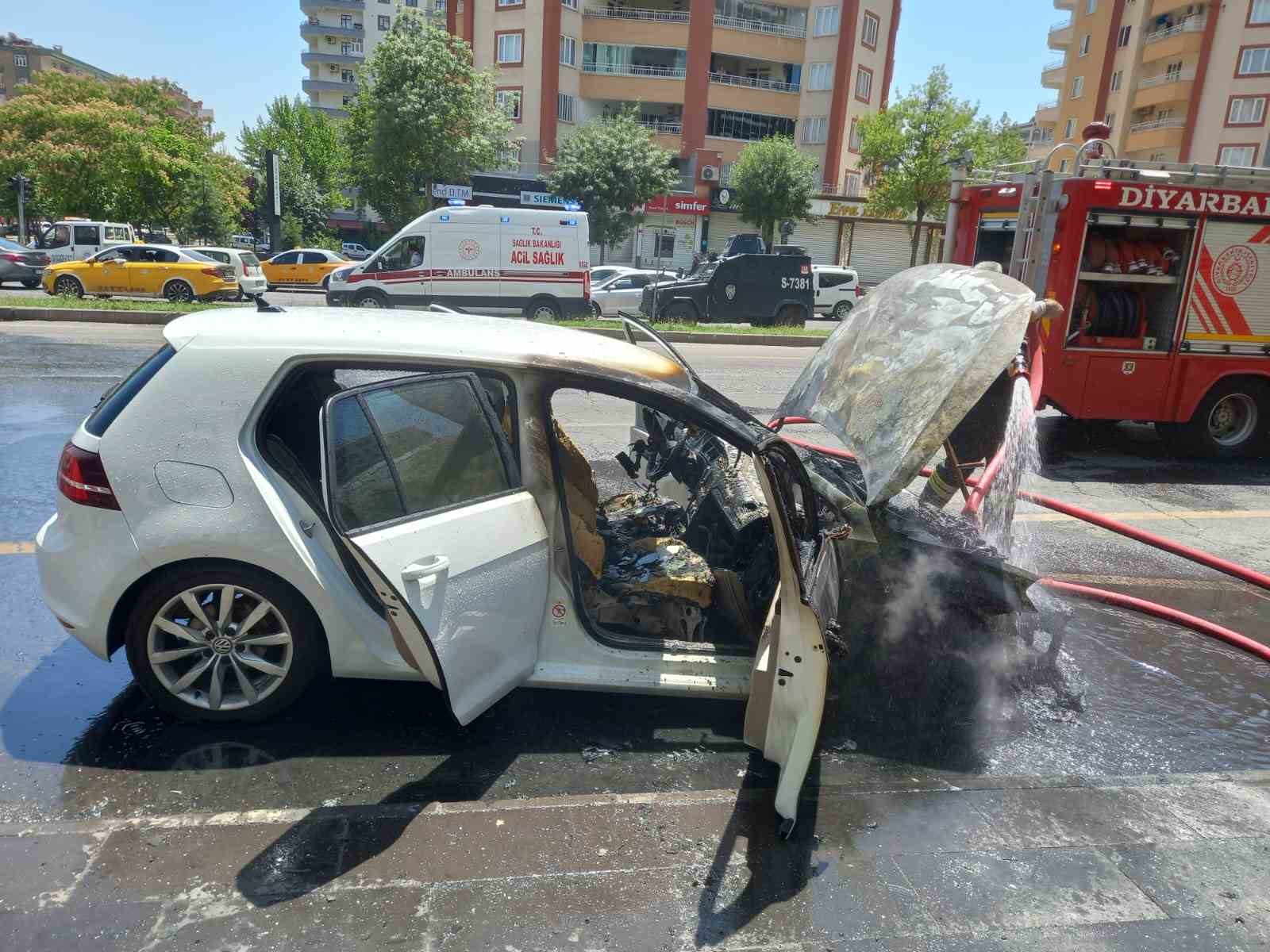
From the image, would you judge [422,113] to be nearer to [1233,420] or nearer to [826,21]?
[826,21]

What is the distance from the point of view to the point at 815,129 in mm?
48031

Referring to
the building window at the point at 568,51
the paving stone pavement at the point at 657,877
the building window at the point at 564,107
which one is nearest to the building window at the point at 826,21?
the building window at the point at 568,51

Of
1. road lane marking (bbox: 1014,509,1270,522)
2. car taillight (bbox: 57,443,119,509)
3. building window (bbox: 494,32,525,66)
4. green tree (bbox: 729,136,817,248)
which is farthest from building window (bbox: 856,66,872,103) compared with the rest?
car taillight (bbox: 57,443,119,509)

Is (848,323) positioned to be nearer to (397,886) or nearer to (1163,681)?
(1163,681)

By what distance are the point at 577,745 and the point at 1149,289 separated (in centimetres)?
802

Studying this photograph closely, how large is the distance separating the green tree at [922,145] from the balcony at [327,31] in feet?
206

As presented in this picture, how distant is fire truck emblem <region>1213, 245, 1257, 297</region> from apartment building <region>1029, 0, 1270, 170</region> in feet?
138

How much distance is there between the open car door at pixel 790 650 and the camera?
2953mm

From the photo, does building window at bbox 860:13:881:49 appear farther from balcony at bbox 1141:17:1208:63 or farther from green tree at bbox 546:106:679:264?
green tree at bbox 546:106:679:264

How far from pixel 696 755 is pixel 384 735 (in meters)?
1.21

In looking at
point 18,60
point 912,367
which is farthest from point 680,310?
point 18,60

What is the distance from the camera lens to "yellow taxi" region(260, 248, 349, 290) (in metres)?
28.2

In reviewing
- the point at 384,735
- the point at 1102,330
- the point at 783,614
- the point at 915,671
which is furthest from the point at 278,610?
the point at 1102,330

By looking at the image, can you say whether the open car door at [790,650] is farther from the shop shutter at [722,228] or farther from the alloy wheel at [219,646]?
the shop shutter at [722,228]
